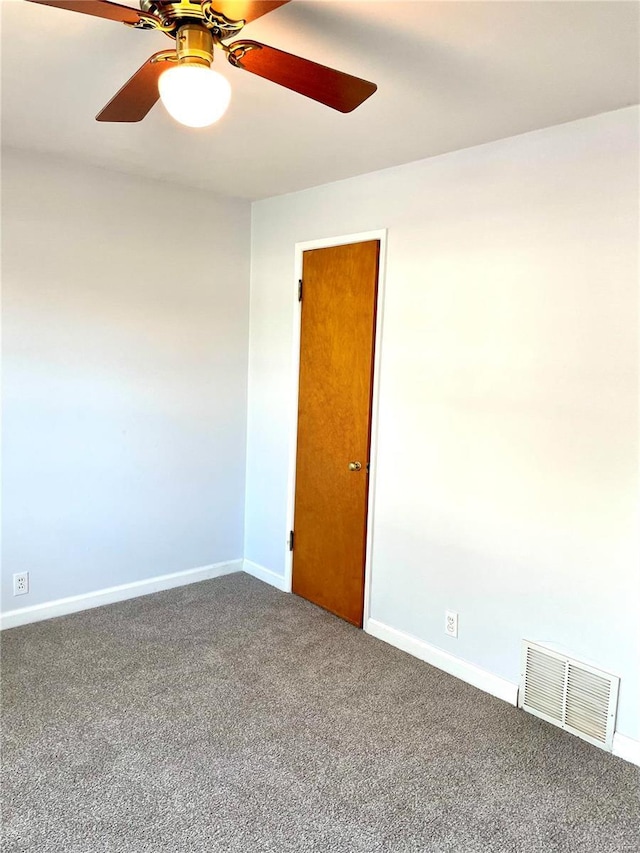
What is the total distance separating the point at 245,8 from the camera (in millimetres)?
1364

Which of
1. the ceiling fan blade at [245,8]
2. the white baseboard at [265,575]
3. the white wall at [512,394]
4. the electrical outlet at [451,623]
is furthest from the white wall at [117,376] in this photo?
the ceiling fan blade at [245,8]

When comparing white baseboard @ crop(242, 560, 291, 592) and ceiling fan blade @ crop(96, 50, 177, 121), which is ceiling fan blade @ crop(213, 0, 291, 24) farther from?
white baseboard @ crop(242, 560, 291, 592)

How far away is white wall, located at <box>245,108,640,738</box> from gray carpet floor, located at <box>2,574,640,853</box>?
13.1 inches

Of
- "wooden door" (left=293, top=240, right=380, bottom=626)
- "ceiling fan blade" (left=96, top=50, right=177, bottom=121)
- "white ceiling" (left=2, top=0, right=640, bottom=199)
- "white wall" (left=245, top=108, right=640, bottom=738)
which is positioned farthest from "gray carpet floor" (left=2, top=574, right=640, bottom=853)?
"white ceiling" (left=2, top=0, right=640, bottom=199)

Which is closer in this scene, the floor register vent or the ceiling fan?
the ceiling fan

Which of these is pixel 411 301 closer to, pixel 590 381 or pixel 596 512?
pixel 590 381

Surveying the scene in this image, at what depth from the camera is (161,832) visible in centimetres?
189

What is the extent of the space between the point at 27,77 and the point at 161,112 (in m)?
0.47

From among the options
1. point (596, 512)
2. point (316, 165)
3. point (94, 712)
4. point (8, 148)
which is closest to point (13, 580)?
point (94, 712)

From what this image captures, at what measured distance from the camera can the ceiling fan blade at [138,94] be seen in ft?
5.13

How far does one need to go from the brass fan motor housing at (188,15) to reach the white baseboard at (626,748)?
268cm

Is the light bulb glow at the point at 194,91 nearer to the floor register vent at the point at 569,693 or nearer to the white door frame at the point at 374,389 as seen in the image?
the white door frame at the point at 374,389

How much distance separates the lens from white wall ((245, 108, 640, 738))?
229 cm

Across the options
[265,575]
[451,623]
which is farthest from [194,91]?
[265,575]
